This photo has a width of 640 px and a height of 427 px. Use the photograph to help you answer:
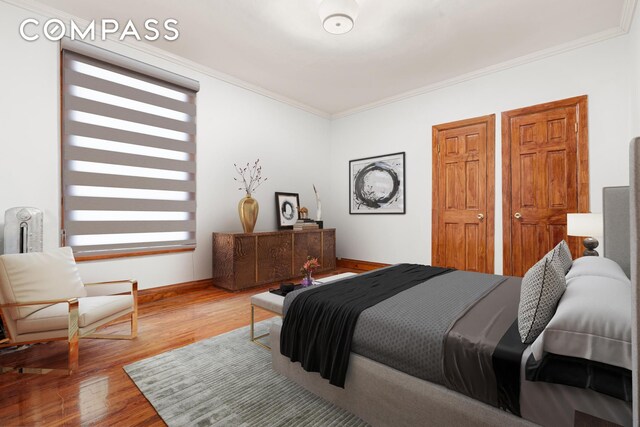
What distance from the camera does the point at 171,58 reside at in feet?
12.8

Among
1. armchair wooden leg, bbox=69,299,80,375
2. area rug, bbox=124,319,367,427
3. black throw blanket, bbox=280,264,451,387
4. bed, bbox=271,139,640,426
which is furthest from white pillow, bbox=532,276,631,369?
armchair wooden leg, bbox=69,299,80,375

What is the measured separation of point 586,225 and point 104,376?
395 cm

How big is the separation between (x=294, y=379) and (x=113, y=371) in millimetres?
1232

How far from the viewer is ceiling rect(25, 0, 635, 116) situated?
2.99 meters

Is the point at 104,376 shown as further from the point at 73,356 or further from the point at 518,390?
the point at 518,390

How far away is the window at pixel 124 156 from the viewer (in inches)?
127

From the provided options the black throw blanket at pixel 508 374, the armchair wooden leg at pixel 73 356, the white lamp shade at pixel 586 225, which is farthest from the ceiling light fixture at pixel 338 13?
the armchair wooden leg at pixel 73 356

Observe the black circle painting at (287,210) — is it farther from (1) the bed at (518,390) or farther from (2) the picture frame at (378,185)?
(1) the bed at (518,390)

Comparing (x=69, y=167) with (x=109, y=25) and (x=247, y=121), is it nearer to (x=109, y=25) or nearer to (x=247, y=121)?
(x=109, y=25)

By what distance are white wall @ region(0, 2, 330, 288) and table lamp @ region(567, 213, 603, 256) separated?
151 inches

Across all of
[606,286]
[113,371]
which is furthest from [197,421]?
[606,286]

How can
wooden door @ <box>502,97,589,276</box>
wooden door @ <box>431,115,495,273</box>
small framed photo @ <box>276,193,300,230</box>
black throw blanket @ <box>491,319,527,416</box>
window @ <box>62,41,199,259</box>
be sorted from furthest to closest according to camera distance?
1. small framed photo @ <box>276,193,300,230</box>
2. wooden door @ <box>431,115,495,273</box>
3. wooden door @ <box>502,97,589,276</box>
4. window @ <box>62,41,199,259</box>
5. black throw blanket @ <box>491,319,527,416</box>

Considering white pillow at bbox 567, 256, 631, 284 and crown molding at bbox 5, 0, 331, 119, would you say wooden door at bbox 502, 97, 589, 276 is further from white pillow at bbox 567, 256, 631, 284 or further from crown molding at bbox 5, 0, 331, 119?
crown molding at bbox 5, 0, 331, 119

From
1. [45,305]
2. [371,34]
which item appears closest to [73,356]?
[45,305]
